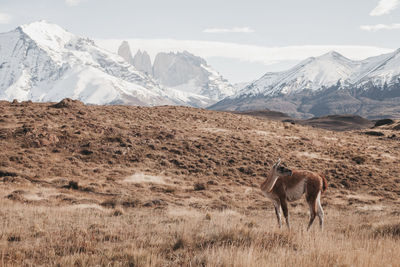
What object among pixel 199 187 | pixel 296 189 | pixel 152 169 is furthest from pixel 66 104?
pixel 296 189

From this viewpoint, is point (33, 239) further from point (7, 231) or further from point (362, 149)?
point (362, 149)

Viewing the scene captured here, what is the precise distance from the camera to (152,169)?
31.0m

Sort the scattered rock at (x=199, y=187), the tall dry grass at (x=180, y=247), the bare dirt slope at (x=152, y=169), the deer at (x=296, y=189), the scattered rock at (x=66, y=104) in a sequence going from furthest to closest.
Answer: the scattered rock at (x=66, y=104) → the scattered rock at (x=199, y=187) → the bare dirt slope at (x=152, y=169) → the deer at (x=296, y=189) → the tall dry grass at (x=180, y=247)

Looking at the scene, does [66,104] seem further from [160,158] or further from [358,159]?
[358,159]

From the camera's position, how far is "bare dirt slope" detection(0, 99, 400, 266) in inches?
488

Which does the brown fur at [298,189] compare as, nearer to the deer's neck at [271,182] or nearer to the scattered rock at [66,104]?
the deer's neck at [271,182]

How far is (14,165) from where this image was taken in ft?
87.2

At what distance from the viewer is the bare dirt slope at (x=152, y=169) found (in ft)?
40.7

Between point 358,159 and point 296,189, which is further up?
point 296,189

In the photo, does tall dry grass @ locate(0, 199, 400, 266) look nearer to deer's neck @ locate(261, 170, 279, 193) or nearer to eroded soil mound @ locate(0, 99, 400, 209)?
deer's neck @ locate(261, 170, 279, 193)

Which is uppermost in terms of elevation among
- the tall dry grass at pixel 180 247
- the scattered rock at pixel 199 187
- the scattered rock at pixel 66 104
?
the tall dry grass at pixel 180 247

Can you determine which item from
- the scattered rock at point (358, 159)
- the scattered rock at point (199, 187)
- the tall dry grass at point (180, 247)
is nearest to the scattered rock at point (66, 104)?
the scattered rock at point (199, 187)

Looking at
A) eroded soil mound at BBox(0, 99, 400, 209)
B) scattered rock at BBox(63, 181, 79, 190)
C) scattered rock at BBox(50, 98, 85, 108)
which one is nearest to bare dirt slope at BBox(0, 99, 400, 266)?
scattered rock at BBox(63, 181, 79, 190)

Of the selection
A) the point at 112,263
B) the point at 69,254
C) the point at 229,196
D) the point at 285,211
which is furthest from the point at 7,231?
the point at 229,196
